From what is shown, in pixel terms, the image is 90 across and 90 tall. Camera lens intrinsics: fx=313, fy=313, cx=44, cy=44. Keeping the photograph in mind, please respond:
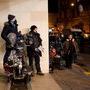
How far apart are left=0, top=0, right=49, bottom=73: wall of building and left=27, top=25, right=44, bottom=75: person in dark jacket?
53 centimetres

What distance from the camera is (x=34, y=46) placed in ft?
39.1

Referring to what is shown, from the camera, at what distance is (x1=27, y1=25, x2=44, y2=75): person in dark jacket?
39.1 feet

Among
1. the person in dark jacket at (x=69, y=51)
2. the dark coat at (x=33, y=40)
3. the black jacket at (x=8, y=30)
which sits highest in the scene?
the black jacket at (x=8, y=30)

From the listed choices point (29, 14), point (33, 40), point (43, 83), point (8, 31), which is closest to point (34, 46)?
point (33, 40)

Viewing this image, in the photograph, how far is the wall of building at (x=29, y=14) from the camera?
12445 millimetres

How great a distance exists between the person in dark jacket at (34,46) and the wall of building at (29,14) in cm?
53

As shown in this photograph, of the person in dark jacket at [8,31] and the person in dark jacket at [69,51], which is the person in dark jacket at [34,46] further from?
the person in dark jacket at [69,51]

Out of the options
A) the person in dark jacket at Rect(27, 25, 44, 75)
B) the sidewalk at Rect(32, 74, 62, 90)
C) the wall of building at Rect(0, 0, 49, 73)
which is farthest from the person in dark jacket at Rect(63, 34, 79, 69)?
the sidewalk at Rect(32, 74, 62, 90)

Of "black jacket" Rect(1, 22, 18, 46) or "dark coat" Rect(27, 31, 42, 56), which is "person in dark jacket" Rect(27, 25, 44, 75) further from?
"black jacket" Rect(1, 22, 18, 46)

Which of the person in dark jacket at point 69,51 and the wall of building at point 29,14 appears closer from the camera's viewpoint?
the wall of building at point 29,14

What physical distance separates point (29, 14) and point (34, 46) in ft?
4.82

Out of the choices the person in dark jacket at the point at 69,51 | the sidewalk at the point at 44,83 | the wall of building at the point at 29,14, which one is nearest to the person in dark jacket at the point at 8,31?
the wall of building at the point at 29,14

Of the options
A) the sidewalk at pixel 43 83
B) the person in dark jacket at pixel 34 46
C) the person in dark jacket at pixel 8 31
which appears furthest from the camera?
the person in dark jacket at pixel 34 46

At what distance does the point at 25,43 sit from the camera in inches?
456
